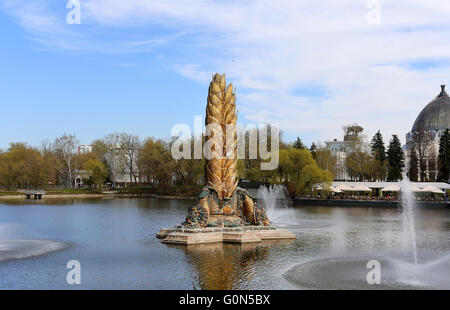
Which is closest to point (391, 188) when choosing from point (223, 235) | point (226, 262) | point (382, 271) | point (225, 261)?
point (223, 235)

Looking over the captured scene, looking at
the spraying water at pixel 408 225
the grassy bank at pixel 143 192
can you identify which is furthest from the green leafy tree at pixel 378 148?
the grassy bank at pixel 143 192

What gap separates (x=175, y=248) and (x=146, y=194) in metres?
71.7

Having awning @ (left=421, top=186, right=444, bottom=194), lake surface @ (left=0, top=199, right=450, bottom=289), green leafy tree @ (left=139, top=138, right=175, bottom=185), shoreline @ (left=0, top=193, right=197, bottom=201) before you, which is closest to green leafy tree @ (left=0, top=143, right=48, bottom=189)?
shoreline @ (left=0, top=193, right=197, bottom=201)

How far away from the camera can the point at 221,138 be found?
1040 inches

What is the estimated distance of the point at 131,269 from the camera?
17.6 m

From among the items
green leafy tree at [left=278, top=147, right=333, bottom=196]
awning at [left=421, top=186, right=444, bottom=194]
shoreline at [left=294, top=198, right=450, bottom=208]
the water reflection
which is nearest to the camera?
the water reflection

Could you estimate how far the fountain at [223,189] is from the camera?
2550cm

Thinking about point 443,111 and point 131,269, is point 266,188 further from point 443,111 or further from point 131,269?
point 443,111

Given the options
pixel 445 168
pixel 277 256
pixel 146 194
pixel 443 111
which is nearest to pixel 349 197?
pixel 445 168

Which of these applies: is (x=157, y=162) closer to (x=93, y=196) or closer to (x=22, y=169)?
(x=93, y=196)

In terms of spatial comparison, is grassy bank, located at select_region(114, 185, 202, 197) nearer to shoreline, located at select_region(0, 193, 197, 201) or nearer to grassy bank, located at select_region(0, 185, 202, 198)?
grassy bank, located at select_region(0, 185, 202, 198)

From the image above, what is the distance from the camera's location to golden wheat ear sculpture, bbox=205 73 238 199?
86.1 feet

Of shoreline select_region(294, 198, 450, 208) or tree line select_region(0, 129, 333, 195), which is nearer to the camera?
shoreline select_region(294, 198, 450, 208)

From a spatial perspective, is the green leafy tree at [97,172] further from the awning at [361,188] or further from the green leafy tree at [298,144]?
the awning at [361,188]
